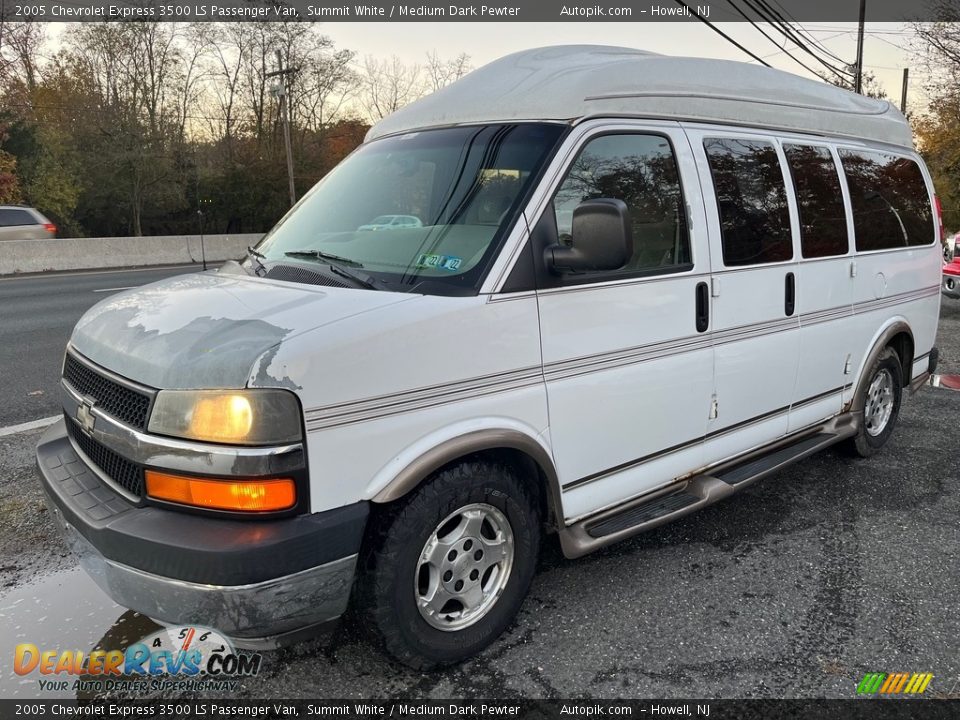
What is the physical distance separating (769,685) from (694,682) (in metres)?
0.29

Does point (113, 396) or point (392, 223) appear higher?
point (392, 223)

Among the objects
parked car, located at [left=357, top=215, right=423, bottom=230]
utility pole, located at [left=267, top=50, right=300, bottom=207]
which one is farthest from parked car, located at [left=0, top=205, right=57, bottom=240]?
parked car, located at [left=357, top=215, right=423, bottom=230]

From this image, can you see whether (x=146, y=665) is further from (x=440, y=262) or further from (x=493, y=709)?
(x=440, y=262)

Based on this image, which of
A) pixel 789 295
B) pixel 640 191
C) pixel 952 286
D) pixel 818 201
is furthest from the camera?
pixel 952 286

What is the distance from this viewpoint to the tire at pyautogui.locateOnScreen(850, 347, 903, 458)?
5000 mm

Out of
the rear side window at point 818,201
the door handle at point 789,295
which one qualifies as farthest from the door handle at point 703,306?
the rear side window at point 818,201

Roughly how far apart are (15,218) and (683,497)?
69.8 feet

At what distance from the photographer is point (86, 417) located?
8.95 feet

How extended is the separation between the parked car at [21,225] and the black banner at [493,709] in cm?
2041

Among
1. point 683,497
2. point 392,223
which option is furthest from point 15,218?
point 683,497

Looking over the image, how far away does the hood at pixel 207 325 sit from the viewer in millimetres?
2307

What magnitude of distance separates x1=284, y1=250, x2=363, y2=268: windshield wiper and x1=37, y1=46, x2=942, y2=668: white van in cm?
1

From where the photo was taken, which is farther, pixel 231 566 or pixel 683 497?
pixel 683 497

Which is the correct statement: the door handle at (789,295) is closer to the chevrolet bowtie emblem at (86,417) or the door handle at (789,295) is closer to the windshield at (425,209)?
the windshield at (425,209)
